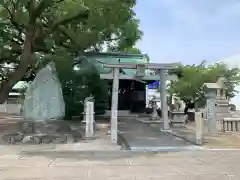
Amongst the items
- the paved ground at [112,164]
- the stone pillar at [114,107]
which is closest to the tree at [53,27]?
the stone pillar at [114,107]

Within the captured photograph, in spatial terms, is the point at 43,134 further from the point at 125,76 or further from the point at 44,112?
the point at 125,76

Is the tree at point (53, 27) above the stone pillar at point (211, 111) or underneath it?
above

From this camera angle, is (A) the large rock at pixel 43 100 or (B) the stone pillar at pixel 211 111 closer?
(A) the large rock at pixel 43 100

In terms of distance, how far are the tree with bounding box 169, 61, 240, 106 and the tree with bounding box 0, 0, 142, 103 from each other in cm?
453

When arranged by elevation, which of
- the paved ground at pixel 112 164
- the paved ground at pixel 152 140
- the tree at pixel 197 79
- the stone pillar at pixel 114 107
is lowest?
the paved ground at pixel 112 164

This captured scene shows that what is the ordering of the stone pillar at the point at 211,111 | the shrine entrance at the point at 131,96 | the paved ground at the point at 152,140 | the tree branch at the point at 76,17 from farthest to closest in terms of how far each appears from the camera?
the shrine entrance at the point at 131,96 → the stone pillar at the point at 211,111 → the tree branch at the point at 76,17 → the paved ground at the point at 152,140

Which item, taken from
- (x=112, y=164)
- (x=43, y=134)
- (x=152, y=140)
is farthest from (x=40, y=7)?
(x=112, y=164)

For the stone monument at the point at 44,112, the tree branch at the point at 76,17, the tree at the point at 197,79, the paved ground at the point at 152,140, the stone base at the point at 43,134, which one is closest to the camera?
the paved ground at the point at 152,140

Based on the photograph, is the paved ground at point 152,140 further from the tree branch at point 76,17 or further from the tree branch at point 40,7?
the tree branch at point 40,7

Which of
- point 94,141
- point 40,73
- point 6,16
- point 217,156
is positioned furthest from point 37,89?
point 217,156

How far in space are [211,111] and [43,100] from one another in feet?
28.4

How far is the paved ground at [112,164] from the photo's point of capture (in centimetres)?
675

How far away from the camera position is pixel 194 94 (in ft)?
72.7

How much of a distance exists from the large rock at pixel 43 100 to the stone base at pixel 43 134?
378 millimetres
